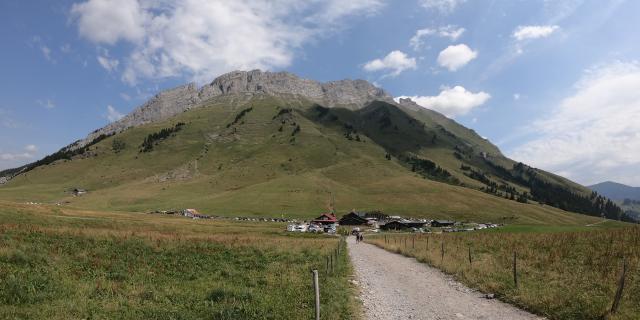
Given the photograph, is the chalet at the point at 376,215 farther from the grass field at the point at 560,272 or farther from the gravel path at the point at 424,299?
the gravel path at the point at 424,299

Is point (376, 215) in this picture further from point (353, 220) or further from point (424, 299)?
point (424, 299)

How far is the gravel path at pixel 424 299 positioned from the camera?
1605 centimetres

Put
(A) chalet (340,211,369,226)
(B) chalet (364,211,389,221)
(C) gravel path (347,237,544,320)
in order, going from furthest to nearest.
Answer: (B) chalet (364,211,389,221), (A) chalet (340,211,369,226), (C) gravel path (347,237,544,320)

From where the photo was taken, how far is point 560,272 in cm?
2241

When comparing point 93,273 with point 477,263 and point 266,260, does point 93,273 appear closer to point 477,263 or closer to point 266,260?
point 266,260

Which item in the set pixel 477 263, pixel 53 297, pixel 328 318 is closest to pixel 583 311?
pixel 328 318

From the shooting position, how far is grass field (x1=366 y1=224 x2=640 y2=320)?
51.6 feet

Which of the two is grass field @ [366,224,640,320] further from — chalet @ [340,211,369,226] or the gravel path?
chalet @ [340,211,369,226]

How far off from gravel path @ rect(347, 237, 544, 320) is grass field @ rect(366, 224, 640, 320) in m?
0.99

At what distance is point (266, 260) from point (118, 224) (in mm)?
46569

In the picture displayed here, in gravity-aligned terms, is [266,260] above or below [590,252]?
below

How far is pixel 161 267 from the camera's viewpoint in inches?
931

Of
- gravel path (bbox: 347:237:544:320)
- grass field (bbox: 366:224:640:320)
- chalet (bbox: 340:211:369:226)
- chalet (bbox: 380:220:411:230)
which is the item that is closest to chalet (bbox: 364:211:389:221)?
chalet (bbox: 340:211:369:226)

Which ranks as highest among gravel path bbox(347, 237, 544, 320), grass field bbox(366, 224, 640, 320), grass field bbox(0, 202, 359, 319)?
grass field bbox(366, 224, 640, 320)
